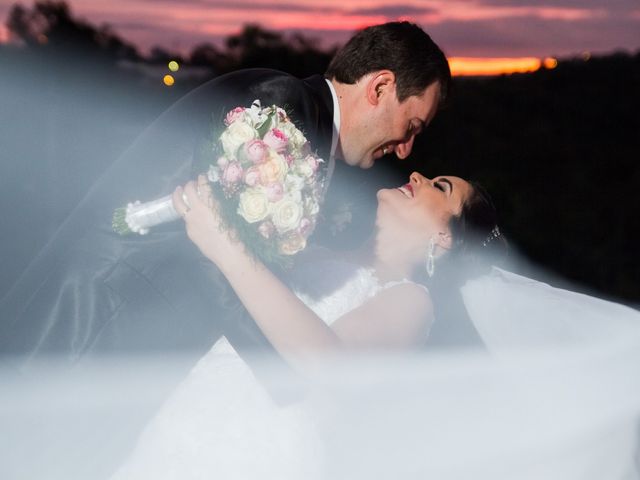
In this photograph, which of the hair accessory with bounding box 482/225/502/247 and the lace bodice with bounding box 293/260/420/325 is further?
the hair accessory with bounding box 482/225/502/247

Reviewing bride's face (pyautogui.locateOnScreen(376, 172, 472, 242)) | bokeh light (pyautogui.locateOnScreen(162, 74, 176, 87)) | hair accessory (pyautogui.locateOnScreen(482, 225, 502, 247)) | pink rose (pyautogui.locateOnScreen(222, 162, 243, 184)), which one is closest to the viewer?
pink rose (pyautogui.locateOnScreen(222, 162, 243, 184))

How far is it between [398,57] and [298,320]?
1.02 metres

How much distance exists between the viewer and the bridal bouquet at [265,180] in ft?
7.13

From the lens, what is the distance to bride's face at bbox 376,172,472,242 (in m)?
3.18

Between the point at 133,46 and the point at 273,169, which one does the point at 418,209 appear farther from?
the point at 133,46

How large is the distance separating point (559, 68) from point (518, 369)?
33.5 ft

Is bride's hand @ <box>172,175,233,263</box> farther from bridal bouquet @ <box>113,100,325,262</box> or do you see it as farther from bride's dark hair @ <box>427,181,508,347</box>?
bride's dark hair @ <box>427,181,508,347</box>

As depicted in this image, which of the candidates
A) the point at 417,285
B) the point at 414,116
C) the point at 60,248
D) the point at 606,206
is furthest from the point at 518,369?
the point at 606,206

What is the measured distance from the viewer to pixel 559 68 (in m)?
12.3

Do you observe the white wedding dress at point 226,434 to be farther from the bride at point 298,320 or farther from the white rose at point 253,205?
the white rose at point 253,205

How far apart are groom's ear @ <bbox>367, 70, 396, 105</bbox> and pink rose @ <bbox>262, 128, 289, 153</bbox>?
2.25 feet

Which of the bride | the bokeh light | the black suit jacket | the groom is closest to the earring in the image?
the bride

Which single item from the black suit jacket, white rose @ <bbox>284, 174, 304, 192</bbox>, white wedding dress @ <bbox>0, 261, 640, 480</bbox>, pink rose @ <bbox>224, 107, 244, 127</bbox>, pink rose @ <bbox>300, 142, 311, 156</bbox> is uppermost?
pink rose @ <bbox>224, 107, 244, 127</bbox>

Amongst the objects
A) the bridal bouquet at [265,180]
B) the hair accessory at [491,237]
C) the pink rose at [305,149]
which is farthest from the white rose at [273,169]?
the hair accessory at [491,237]
